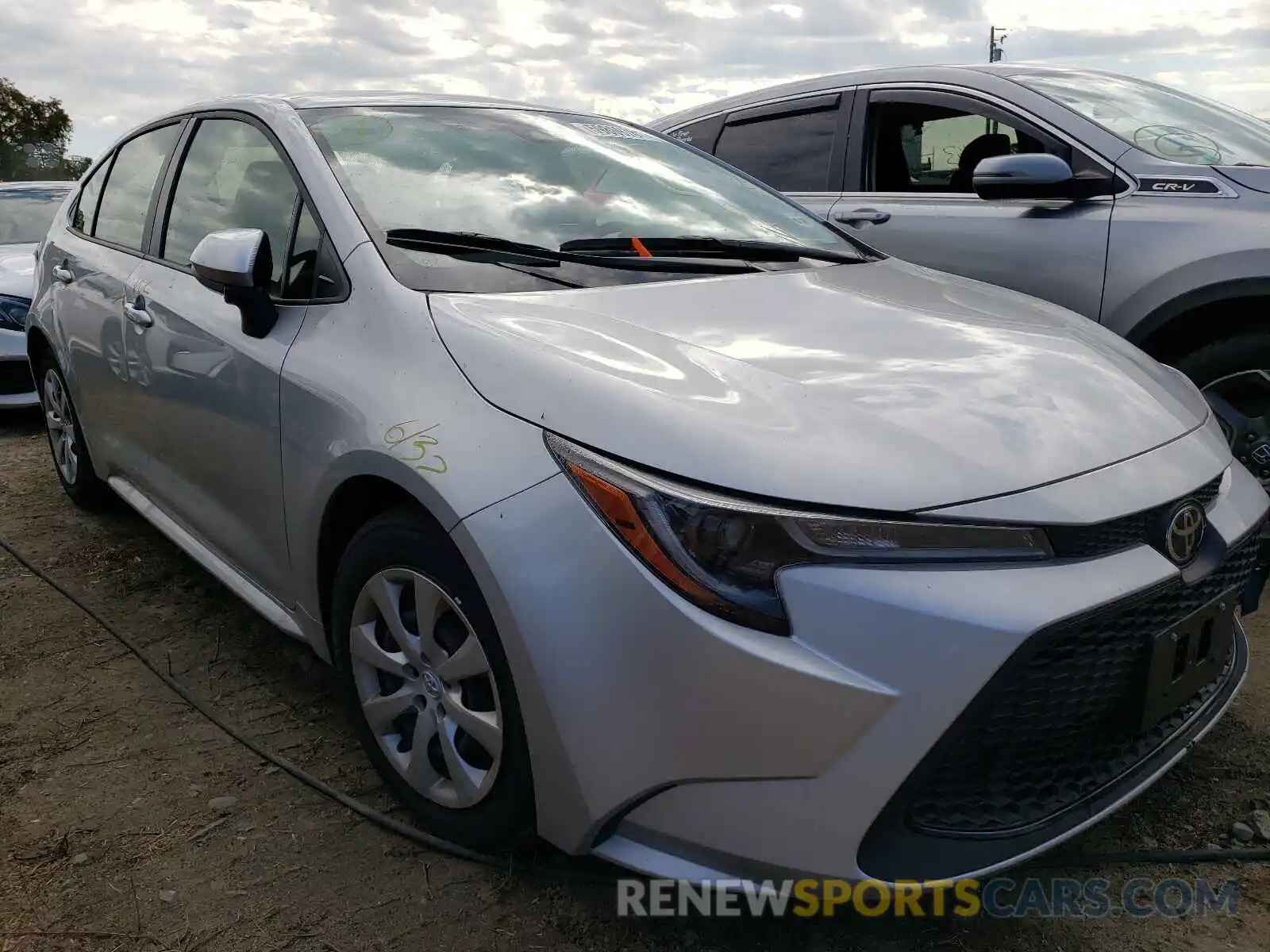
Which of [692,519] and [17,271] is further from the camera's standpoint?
[17,271]

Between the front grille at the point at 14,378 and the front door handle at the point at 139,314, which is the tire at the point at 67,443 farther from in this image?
the front grille at the point at 14,378

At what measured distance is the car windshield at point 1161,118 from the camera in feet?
11.4

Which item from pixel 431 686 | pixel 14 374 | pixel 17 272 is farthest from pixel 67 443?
pixel 431 686

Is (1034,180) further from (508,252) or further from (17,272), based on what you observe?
(17,272)

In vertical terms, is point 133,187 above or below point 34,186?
below

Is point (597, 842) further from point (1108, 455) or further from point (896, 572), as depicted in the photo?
point (1108, 455)

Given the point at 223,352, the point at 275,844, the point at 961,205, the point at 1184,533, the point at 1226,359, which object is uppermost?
the point at 961,205

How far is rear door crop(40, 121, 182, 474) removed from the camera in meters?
3.30

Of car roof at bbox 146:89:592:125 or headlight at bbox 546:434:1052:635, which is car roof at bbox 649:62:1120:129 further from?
headlight at bbox 546:434:1052:635

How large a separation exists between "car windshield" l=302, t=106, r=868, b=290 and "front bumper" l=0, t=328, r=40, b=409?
411 centimetres

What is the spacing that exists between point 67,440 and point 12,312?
2.26 meters

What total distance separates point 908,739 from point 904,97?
10.6 ft

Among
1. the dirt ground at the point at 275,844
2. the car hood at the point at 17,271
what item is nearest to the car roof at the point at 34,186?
the car hood at the point at 17,271

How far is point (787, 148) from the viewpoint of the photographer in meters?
4.53
